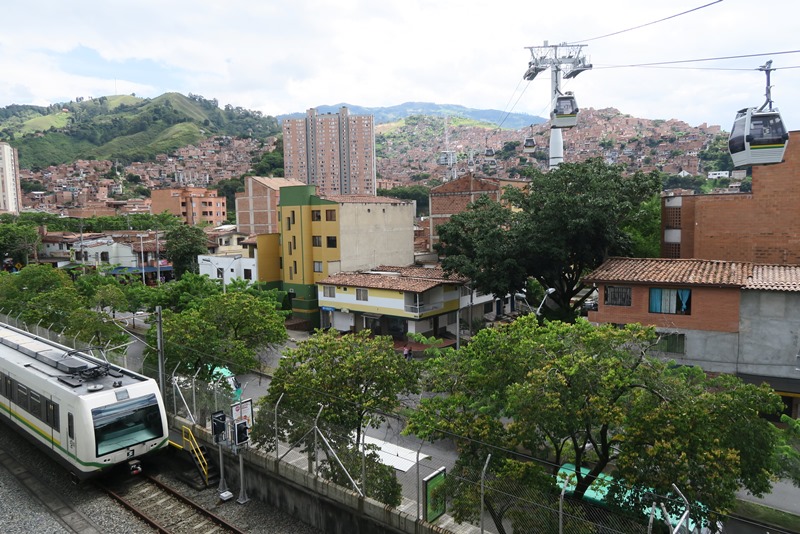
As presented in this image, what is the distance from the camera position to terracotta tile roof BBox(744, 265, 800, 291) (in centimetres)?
2052

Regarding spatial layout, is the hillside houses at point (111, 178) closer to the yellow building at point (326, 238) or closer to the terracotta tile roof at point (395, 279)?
the yellow building at point (326, 238)

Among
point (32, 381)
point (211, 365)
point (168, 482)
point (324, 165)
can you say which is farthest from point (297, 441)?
point (324, 165)

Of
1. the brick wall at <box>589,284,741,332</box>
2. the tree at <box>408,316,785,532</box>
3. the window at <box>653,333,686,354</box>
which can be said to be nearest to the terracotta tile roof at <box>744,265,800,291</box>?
the brick wall at <box>589,284,741,332</box>

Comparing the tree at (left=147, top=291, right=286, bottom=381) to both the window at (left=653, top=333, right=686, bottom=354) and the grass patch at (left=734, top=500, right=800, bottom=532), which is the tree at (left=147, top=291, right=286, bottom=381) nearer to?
the window at (left=653, top=333, right=686, bottom=354)

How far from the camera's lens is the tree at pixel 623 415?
966 centimetres

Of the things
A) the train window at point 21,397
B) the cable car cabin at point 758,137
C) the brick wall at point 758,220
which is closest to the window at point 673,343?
the brick wall at point 758,220

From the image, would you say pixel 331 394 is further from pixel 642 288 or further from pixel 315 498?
pixel 642 288

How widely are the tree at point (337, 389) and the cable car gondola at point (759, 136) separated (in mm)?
10489

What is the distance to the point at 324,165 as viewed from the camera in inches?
6324

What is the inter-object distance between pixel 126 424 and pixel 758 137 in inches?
716

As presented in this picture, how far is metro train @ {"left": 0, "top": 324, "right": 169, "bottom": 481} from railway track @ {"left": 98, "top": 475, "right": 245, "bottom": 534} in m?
0.65

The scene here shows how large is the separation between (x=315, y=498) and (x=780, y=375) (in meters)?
17.8

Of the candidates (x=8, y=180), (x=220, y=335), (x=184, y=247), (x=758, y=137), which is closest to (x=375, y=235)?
(x=184, y=247)

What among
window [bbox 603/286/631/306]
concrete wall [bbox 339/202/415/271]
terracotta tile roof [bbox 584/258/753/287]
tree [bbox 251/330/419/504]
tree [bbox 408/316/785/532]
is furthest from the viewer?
concrete wall [bbox 339/202/415/271]
